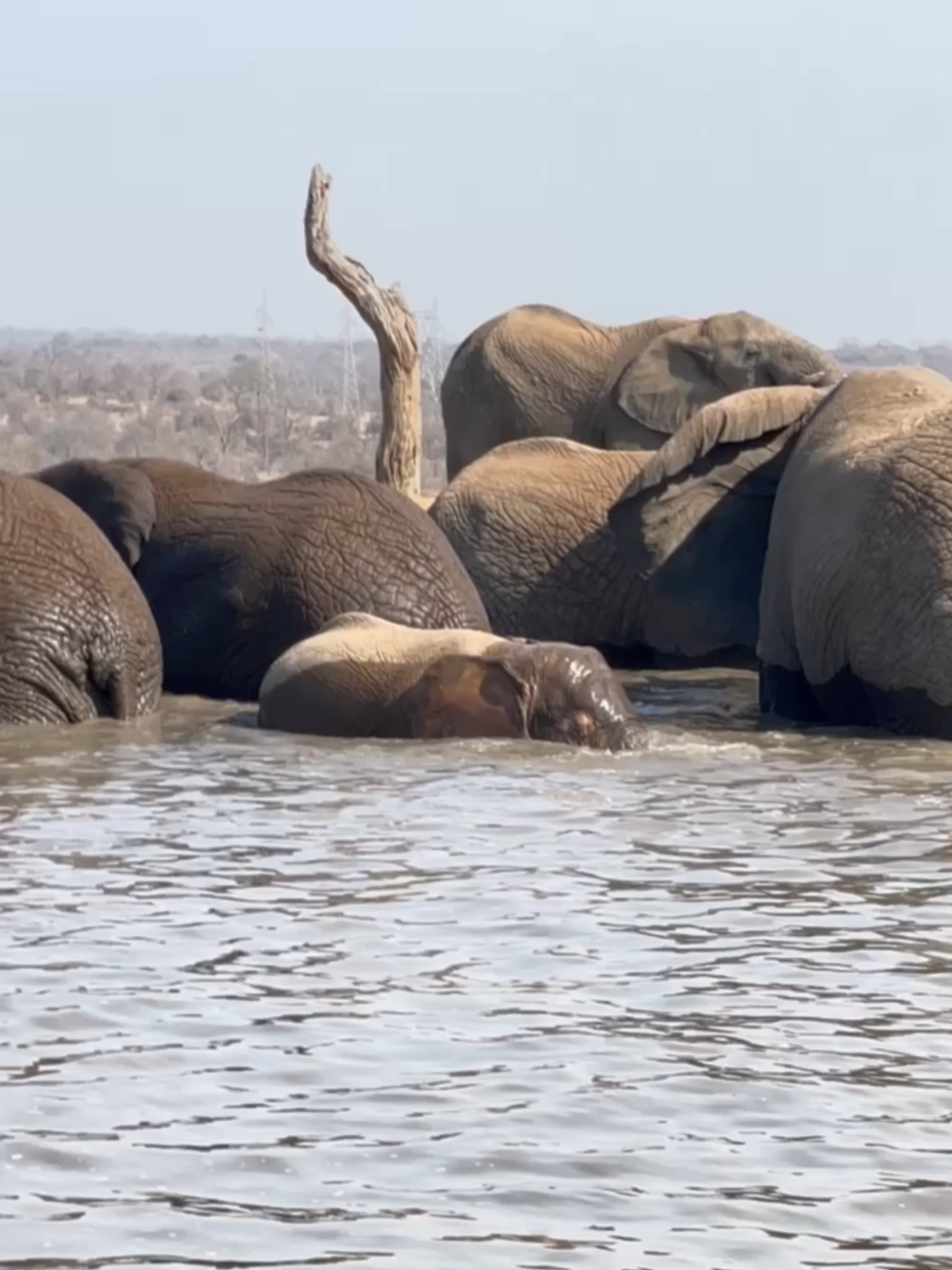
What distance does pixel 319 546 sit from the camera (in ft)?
37.9

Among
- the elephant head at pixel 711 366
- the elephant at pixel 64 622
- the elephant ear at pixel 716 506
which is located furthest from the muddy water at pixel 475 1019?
the elephant head at pixel 711 366

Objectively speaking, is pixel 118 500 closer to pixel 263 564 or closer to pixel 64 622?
pixel 263 564

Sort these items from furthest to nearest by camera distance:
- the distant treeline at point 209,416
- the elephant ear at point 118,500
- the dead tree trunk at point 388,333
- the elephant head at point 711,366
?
the distant treeline at point 209,416, the elephant head at point 711,366, the dead tree trunk at point 388,333, the elephant ear at point 118,500

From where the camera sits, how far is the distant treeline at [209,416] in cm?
4094

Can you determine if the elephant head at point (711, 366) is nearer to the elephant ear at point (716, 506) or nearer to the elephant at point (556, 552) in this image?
the elephant at point (556, 552)

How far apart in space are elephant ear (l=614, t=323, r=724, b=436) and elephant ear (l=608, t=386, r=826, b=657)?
7.34 metres

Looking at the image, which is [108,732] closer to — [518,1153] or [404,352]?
[518,1153]

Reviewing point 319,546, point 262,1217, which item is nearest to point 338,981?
point 262,1217

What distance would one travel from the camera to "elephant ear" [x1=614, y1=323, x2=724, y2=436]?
20.0m

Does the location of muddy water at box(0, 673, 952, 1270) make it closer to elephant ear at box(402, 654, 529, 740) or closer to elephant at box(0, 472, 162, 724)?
elephant ear at box(402, 654, 529, 740)

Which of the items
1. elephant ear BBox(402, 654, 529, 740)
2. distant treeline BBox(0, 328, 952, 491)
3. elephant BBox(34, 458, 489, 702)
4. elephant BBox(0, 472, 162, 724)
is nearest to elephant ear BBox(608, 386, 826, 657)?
elephant BBox(34, 458, 489, 702)

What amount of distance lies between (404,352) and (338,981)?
37.3ft

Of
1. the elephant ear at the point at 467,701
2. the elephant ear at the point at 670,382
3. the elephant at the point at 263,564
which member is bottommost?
the elephant ear at the point at 467,701

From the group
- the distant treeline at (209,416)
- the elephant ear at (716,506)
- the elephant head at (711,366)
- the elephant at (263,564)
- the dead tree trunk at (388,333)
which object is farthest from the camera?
the distant treeline at (209,416)
